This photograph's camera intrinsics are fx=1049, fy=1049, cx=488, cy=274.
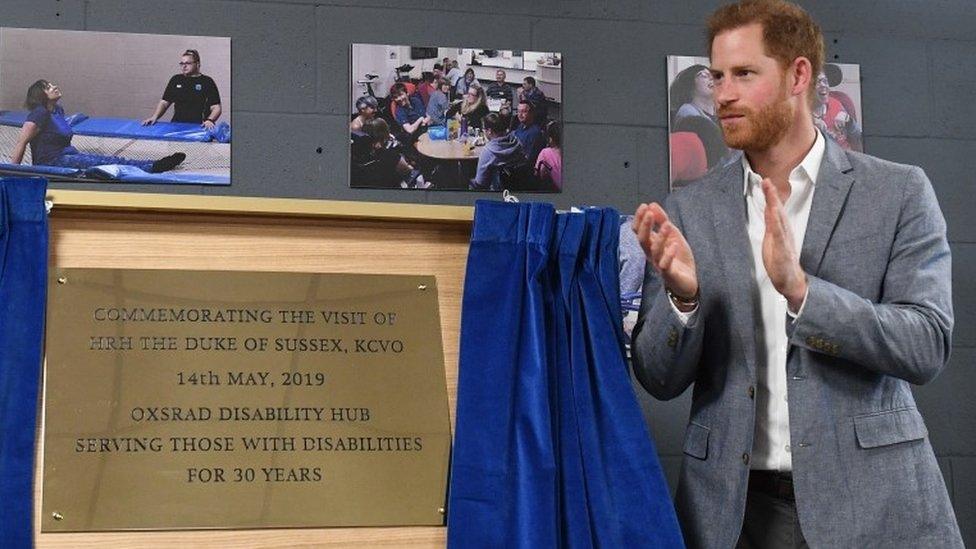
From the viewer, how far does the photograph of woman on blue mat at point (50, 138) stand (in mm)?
2611

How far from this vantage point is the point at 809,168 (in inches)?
65.5

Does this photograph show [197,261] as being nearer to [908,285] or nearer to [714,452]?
[714,452]

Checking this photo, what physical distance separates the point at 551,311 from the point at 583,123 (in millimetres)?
1373

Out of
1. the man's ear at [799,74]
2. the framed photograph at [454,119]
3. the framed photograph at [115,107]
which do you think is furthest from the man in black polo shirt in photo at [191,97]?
the man's ear at [799,74]

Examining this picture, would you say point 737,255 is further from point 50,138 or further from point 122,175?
point 50,138

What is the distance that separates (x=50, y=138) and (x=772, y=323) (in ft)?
6.15

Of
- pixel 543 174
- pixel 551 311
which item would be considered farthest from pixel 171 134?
pixel 551 311

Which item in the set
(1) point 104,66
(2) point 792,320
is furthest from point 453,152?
(2) point 792,320

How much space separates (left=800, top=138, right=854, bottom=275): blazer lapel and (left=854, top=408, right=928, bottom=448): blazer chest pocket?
231mm

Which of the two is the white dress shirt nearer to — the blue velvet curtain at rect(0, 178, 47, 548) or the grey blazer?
the grey blazer

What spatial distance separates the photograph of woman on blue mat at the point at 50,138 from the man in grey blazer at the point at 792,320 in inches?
62.0

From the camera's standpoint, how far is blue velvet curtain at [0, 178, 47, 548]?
53.3 inches

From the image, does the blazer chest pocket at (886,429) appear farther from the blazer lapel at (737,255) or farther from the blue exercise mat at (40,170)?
the blue exercise mat at (40,170)

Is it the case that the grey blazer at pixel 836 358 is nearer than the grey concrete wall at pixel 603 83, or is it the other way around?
the grey blazer at pixel 836 358
